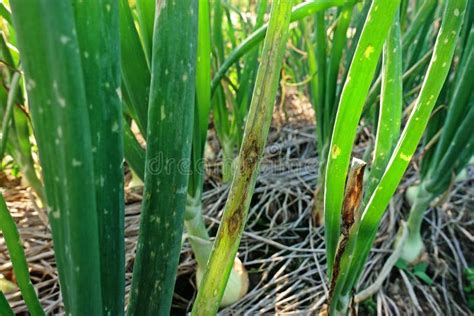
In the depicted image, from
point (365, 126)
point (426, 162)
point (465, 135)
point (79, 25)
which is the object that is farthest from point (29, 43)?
point (365, 126)

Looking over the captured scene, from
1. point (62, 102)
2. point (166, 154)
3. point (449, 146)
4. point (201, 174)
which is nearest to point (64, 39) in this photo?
point (62, 102)

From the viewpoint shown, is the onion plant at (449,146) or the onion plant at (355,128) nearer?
the onion plant at (355,128)

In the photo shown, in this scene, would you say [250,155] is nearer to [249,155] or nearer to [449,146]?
[249,155]

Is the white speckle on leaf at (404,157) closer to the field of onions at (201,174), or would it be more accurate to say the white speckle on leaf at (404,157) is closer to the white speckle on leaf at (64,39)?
the field of onions at (201,174)

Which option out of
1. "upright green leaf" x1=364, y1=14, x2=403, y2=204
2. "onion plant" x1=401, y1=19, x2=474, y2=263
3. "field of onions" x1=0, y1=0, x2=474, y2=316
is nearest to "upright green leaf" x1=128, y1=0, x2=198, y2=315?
"field of onions" x1=0, y1=0, x2=474, y2=316

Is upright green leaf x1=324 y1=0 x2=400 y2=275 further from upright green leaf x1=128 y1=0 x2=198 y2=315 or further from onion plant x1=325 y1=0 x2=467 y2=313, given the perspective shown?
upright green leaf x1=128 y1=0 x2=198 y2=315

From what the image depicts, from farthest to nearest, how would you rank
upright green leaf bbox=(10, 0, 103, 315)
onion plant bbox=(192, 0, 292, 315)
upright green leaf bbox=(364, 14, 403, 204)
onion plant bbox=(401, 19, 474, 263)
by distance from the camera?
1. onion plant bbox=(401, 19, 474, 263)
2. upright green leaf bbox=(364, 14, 403, 204)
3. onion plant bbox=(192, 0, 292, 315)
4. upright green leaf bbox=(10, 0, 103, 315)

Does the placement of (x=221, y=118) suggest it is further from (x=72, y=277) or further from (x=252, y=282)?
(x=72, y=277)

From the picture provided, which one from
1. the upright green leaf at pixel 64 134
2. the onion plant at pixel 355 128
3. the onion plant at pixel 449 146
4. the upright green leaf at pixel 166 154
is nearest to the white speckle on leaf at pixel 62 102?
the upright green leaf at pixel 64 134
